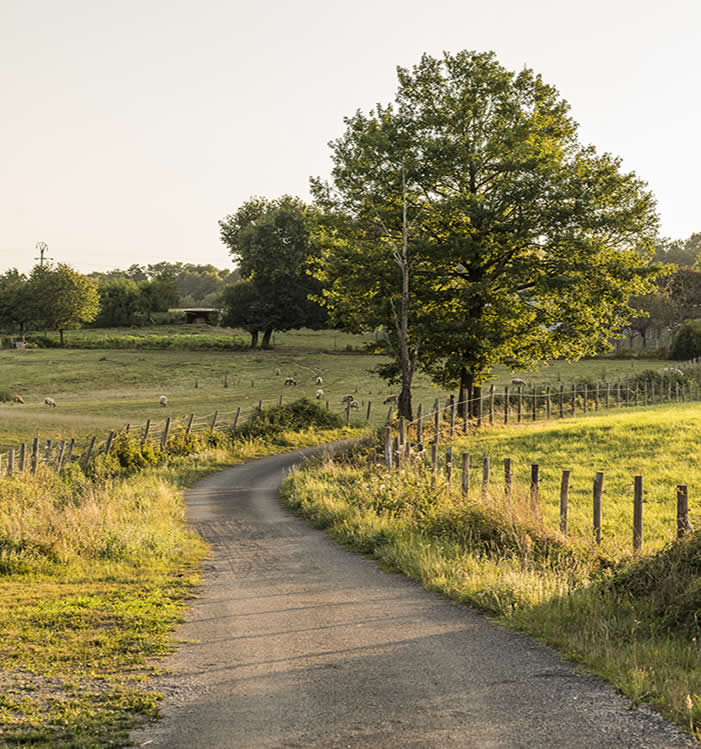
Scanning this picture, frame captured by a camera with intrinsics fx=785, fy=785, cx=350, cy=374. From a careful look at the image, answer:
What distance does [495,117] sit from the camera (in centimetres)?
3494

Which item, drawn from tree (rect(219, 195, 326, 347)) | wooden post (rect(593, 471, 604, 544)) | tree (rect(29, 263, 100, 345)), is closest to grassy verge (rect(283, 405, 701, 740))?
wooden post (rect(593, 471, 604, 544))

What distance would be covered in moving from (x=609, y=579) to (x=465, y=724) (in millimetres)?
5020

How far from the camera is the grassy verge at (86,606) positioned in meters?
7.23

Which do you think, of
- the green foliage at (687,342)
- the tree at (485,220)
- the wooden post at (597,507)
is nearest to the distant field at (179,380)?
the green foliage at (687,342)

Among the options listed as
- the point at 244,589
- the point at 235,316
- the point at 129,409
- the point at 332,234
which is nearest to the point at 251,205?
the point at 235,316

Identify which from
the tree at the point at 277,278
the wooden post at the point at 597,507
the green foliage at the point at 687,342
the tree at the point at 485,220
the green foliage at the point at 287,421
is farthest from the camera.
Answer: the tree at the point at 277,278

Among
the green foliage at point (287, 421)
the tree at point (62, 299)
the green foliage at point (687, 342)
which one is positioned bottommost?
the green foliage at point (287, 421)

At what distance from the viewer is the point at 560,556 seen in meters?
12.7

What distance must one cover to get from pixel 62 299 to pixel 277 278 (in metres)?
37.3

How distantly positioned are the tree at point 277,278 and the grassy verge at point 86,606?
59636 millimetres

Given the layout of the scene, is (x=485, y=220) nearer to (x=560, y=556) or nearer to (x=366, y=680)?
(x=560, y=556)

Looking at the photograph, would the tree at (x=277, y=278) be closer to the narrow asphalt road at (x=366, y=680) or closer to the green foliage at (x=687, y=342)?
the green foliage at (x=687, y=342)

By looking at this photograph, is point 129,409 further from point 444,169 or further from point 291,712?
point 291,712

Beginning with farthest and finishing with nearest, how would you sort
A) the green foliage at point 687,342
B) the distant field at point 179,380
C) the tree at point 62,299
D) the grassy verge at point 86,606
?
the tree at point 62,299
the green foliage at point 687,342
the distant field at point 179,380
the grassy verge at point 86,606
